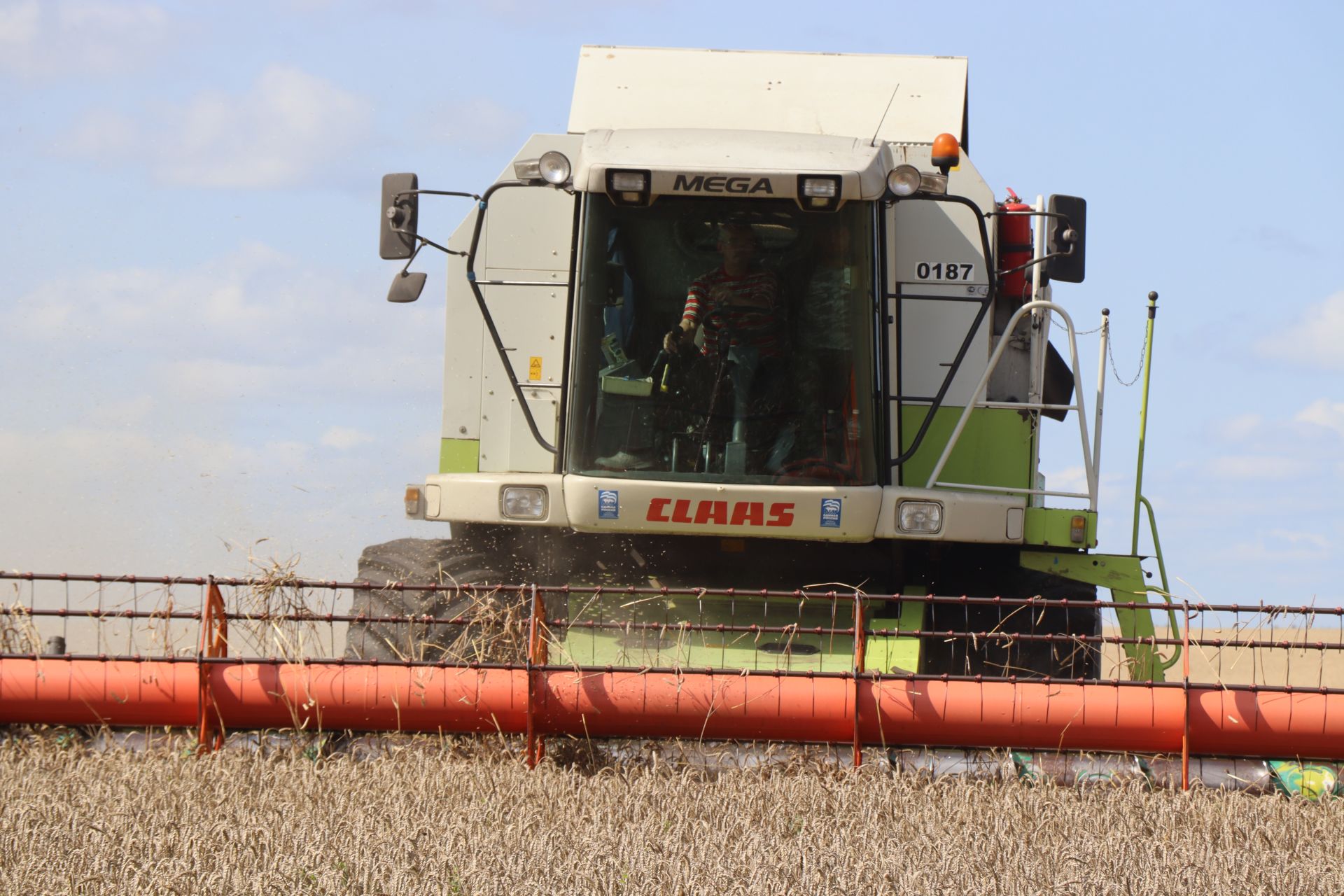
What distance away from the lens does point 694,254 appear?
19.1ft

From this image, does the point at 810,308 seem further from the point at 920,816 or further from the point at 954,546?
the point at 920,816

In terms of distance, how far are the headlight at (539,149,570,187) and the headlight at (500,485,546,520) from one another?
1170 mm

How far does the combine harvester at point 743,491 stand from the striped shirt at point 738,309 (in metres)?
0.01

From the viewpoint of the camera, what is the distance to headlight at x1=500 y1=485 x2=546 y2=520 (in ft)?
19.3

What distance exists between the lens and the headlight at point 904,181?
18.9 feet

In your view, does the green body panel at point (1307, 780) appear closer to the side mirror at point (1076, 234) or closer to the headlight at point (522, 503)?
the side mirror at point (1076, 234)

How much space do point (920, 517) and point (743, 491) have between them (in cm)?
71

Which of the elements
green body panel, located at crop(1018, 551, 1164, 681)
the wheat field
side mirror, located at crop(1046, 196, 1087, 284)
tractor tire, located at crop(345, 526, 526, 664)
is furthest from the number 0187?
the wheat field

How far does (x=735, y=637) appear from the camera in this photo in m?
6.06

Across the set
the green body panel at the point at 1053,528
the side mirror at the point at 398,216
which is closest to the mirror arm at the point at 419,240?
the side mirror at the point at 398,216

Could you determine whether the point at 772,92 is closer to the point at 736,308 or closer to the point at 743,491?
the point at 736,308

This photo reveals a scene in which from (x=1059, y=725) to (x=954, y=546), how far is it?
1716mm

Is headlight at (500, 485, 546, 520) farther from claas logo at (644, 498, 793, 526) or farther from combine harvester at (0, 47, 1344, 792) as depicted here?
claas logo at (644, 498, 793, 526)

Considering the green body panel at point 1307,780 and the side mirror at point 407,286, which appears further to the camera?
the side mirror at point 407,286
